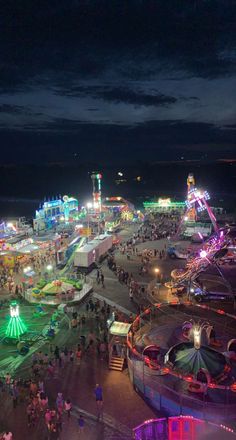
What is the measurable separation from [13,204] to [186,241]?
72937 millimetres

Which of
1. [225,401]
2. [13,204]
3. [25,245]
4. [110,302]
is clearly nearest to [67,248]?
[25,245]

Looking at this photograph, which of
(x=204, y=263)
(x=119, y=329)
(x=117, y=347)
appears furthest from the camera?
(x=204, y=263)

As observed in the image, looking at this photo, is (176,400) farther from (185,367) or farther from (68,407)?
(68,407)

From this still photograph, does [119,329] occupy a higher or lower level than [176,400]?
higher

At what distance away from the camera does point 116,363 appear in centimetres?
1627

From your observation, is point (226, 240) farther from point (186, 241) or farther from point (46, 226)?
point (46, 226)

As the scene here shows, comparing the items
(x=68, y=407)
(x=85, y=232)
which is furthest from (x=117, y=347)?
(x=85, y=232)

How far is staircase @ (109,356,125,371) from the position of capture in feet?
52.8

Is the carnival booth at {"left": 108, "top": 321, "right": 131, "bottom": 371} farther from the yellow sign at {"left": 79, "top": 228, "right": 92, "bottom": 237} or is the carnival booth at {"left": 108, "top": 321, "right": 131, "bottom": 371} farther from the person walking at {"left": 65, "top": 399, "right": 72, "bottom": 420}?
the yellow sign at {"left": 79, "top": 228, "right": 92, "bottom": 237}

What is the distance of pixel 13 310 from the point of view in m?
19.1

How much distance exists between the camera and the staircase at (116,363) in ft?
52.8

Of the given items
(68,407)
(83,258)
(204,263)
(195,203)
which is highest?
(195,203)

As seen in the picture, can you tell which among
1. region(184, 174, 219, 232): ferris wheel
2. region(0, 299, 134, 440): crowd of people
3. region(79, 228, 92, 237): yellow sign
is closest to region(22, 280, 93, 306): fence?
region(0, 299, 134, 440): crowd of people

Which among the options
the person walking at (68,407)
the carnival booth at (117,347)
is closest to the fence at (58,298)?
the carnival booth at (117,347)
